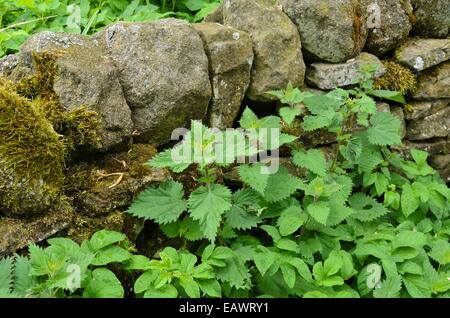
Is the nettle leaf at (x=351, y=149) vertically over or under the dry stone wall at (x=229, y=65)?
under

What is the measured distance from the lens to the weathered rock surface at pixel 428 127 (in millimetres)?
4680

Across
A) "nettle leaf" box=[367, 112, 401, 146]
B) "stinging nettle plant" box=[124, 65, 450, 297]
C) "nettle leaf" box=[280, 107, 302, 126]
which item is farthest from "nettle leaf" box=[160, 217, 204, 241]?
"nettle leaf" box=[367, 112, 401, 146]

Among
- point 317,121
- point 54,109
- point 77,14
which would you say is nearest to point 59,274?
point 54,109

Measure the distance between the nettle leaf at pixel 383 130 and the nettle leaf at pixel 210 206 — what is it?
53.7 inches

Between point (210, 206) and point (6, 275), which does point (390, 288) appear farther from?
point (6, 275)

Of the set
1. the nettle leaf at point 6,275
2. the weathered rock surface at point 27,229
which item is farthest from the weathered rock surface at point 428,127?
the nettle leaf at point 6,275

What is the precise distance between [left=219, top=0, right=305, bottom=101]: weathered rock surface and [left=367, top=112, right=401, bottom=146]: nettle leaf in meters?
0.66

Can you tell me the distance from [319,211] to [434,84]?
6.65ft

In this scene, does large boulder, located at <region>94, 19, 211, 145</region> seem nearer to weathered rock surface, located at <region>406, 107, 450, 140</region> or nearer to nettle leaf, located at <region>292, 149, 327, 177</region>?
nettle leaf, located at <region>292, 149, 327, 177</region>

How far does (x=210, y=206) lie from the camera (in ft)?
10.1

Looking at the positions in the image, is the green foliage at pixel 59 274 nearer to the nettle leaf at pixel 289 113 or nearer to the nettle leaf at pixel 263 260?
the nettle leaf at pixel 263 260

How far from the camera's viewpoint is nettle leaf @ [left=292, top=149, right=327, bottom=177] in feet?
12.1
